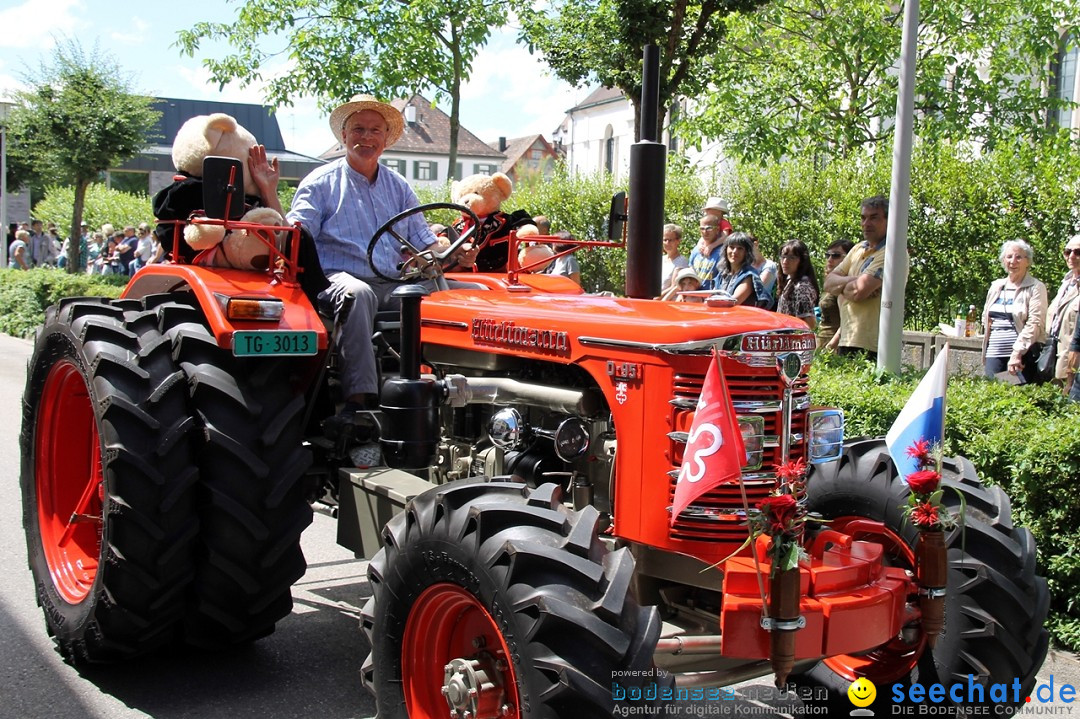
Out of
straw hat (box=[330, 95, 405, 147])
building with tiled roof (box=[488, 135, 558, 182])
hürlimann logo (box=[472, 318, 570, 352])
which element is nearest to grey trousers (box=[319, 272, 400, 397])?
hürlimann logo (box=[472, 318, 570, 352])

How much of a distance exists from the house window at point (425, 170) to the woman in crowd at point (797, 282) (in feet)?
205

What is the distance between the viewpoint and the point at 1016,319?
7.84m

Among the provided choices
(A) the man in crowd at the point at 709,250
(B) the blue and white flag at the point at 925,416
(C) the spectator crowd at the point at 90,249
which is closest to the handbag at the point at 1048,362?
(A) the man in crowd at the point at 709,250

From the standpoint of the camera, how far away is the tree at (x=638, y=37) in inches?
347

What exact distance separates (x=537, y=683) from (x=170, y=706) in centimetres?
190

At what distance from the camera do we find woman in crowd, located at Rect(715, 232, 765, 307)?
751 cm

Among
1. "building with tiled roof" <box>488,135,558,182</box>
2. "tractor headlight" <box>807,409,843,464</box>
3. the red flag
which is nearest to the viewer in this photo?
the red flag

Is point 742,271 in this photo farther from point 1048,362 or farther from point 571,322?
point 571,322

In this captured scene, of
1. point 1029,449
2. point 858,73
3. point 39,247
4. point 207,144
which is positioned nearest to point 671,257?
point 1029,449

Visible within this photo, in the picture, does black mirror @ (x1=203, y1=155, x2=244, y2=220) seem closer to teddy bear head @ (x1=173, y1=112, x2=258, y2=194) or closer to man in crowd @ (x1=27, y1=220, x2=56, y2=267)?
teddy bear head @ (x1=173, y1=112, x2=258, y2=194)

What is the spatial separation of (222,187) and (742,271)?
14.5 ft

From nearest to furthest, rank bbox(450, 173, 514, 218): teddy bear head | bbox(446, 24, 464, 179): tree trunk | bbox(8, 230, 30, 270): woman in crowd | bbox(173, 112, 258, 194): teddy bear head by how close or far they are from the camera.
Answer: bbox(173, 112, 258, 194): teddy bear head → bbox(450, 173, 514, 218): teddy bear head → bbox(446, 24, 464, 179): tree trunk → bbox(8, 230, 30, 270): woman in crowd

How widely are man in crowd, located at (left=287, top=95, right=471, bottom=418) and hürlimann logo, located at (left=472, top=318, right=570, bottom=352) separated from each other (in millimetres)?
577

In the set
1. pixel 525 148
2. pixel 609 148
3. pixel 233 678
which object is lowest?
pixel 233 678
